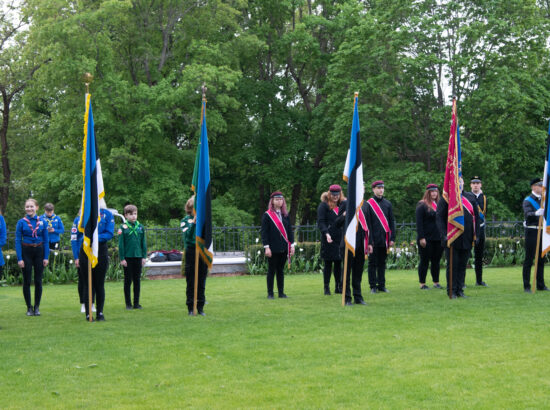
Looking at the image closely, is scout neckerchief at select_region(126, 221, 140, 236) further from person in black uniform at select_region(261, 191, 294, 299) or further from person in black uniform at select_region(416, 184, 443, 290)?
person in black uniform at select_region(416, 184, 443, 290)

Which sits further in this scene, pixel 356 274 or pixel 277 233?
pixel 277 233

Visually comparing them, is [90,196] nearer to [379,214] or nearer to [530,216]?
[379,214]

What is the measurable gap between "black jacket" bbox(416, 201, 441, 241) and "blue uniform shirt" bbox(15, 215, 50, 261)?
21.3ft

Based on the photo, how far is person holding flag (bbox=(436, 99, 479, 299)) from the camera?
36.1 feet

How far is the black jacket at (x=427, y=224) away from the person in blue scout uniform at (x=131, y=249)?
502 centimetres

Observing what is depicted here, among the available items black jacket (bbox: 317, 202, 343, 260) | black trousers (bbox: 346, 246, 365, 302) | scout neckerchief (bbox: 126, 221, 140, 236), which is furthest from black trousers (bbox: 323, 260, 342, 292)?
scout neckerchief (bbox: 126, 221, 140, 236)

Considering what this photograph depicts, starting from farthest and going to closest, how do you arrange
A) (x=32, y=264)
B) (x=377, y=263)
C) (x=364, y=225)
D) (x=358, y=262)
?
(x=377, y=263), (x=364, y=225), (x=358, y=262), (x=32, y=264)

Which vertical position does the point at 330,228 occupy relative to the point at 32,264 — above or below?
above

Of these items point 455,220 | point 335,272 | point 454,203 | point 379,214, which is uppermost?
point 454,203

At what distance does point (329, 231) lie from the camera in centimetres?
1237

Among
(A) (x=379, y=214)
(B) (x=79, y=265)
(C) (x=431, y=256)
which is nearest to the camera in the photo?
(B) (x=79, y=265)

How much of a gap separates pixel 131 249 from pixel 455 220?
5224mm

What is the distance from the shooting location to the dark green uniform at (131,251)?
35.9 feet

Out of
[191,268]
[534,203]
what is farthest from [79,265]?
[534,203]
